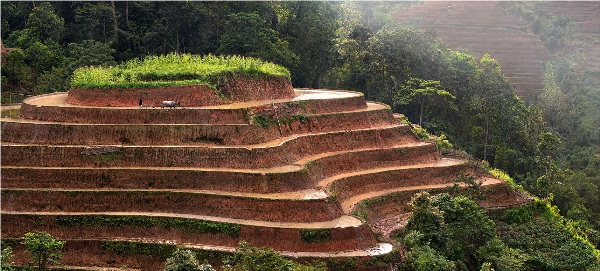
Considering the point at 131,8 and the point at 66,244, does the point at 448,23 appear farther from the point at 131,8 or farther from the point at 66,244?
the point at 66,244

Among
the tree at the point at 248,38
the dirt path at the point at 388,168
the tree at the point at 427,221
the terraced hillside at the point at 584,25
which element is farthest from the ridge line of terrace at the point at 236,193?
the terraced hillside at the point at 584,25

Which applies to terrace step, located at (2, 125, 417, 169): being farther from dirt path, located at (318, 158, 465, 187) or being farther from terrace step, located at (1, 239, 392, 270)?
terrace step, located at (1, 239, 392, 270)

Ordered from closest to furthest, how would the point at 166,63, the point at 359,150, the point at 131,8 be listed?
1. the point at 359,150
2. the point at 166,63
3. the point at 131,8

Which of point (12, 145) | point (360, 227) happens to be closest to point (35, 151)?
point (12, 145)

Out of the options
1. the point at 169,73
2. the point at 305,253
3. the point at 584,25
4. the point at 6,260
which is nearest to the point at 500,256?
the point at 305,253

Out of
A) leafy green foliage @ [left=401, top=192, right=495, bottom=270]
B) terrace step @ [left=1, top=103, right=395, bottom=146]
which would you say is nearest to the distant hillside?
leafy green foliage @ [left=401, top=192, right=495, bottom=270]

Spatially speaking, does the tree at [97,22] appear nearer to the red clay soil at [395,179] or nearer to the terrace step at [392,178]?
the terrace step at [392,178]
